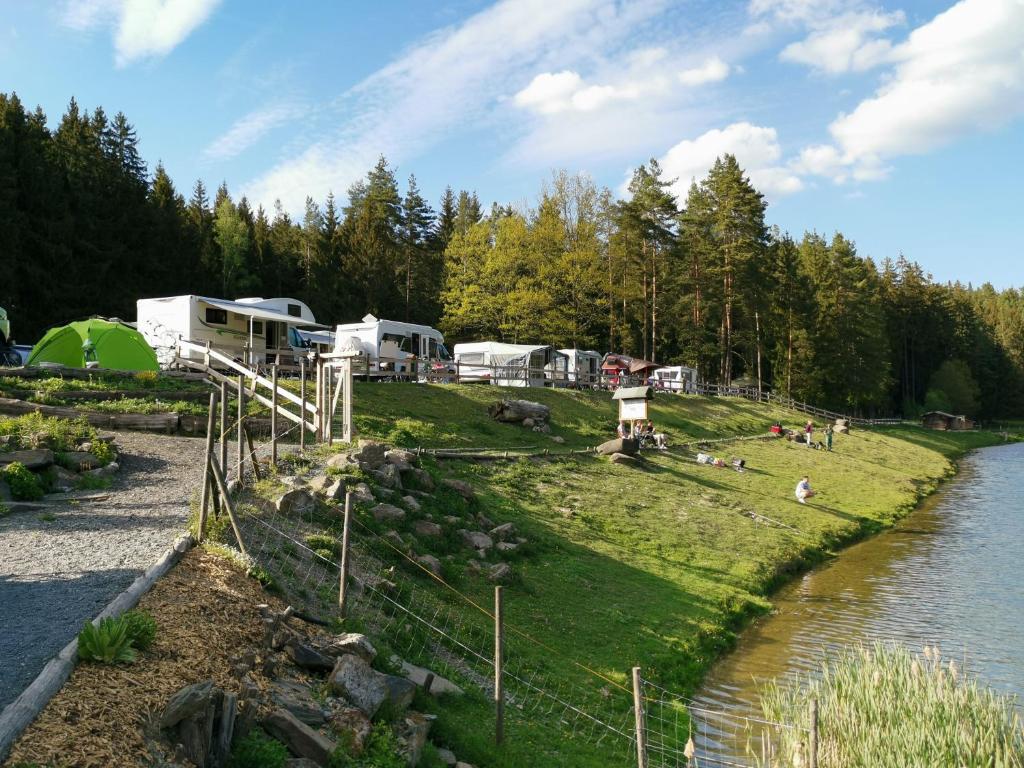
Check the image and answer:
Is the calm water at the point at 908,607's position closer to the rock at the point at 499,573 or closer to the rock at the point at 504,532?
the rock at the point at 499,573

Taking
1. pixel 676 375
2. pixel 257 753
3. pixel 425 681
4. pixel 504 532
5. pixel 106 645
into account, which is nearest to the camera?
pixel 257 753

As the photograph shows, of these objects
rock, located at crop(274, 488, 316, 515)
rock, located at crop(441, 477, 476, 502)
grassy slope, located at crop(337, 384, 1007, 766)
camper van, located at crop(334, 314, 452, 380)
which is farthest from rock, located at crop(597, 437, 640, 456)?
rock, located at crop(274, 488, 316, 515)

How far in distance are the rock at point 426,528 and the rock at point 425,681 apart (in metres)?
5.45

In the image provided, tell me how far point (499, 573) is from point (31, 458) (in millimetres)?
9676

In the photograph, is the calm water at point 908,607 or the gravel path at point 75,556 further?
the calm water at point 908,607

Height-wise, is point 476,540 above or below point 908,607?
above

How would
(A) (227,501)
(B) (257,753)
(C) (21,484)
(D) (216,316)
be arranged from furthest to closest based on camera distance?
(D) (216,316), (C) (21,484), (A) (227,501), (B) (257,753)

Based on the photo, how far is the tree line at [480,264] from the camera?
168 ft

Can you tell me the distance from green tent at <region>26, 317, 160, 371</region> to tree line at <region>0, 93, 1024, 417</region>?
19299 mm

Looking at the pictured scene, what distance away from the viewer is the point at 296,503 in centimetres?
1362

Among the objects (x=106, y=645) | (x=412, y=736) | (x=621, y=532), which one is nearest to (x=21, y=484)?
(x=106, y=645)

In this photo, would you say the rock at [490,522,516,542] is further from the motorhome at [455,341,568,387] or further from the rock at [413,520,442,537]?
the motorhome at [455,341,568,387]

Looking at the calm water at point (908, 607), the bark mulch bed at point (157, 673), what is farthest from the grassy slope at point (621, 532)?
the bark mulch bed at point (157, 673)

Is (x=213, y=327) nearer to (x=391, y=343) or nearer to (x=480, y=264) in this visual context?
(x=391, y=343)
